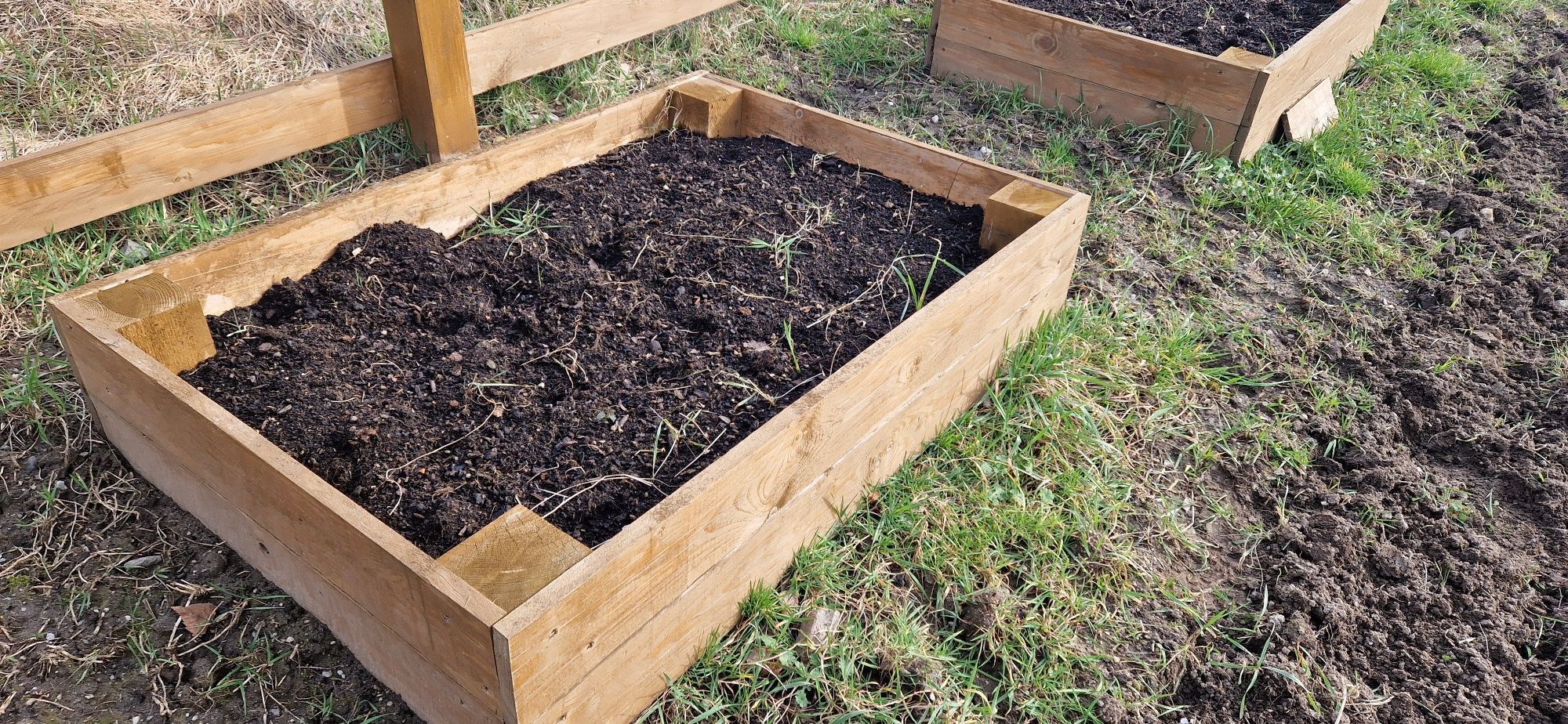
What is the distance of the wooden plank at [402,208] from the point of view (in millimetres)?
2547

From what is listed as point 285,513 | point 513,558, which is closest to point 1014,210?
point 513,558

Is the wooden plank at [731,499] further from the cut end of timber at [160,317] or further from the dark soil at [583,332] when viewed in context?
the cut end of timber at [160,317]

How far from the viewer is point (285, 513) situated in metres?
2.03

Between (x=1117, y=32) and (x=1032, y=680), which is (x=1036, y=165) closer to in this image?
(x=1117, y=32)

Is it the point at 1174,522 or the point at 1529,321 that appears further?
the point at 1529,321

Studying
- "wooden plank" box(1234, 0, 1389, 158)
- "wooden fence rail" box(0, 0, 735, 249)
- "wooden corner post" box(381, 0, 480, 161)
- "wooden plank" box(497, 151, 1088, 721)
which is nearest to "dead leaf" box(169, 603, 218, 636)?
"wooden plank" box(497, 151, 1088, 721)

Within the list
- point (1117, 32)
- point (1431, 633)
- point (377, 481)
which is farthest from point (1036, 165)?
point (377, 481)

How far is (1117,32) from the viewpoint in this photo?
4.41 m

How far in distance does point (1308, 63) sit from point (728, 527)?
399 cm

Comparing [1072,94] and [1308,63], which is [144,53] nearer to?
[1072,94]

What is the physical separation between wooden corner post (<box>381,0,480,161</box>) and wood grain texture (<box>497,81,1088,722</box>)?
1.78 metres

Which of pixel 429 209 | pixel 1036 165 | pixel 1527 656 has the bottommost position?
pixel 1527 656

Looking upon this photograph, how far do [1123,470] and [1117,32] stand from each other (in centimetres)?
231

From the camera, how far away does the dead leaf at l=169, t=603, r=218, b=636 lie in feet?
7.41
